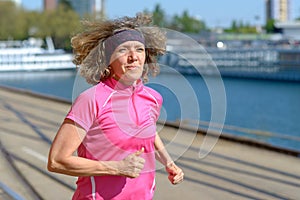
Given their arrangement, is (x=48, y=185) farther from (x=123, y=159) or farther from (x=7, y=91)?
(x=7, y=91)

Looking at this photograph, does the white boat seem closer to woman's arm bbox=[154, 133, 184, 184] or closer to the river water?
the river water

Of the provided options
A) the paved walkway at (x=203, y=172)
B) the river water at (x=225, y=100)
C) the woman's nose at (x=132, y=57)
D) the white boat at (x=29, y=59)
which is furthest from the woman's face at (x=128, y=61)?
the white boat at (x=29, y=59)

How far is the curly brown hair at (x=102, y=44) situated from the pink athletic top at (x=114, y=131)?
0.07 meters

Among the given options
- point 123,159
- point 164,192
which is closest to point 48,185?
point 164,192

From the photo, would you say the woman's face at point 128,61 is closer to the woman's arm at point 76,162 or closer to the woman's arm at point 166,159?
the woman's arm at point 76,162

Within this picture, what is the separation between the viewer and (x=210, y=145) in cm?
249

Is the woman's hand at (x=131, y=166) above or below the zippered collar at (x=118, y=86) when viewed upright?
below

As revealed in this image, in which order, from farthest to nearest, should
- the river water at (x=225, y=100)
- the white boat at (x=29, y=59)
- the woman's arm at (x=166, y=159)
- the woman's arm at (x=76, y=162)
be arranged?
the white boat at (x=29, y=59) → the woman's arm at (x=166, y=159) → the river water at (x=225, y=100) → the woman's arm at (x=76, y=162)

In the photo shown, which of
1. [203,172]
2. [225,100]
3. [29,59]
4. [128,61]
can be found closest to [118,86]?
[128,61]

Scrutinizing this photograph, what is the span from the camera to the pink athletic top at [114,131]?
195cm

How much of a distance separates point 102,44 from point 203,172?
5.66 m

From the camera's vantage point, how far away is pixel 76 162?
75.2 inches

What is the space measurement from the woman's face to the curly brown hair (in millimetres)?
59

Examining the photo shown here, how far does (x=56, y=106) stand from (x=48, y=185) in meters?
11.2
